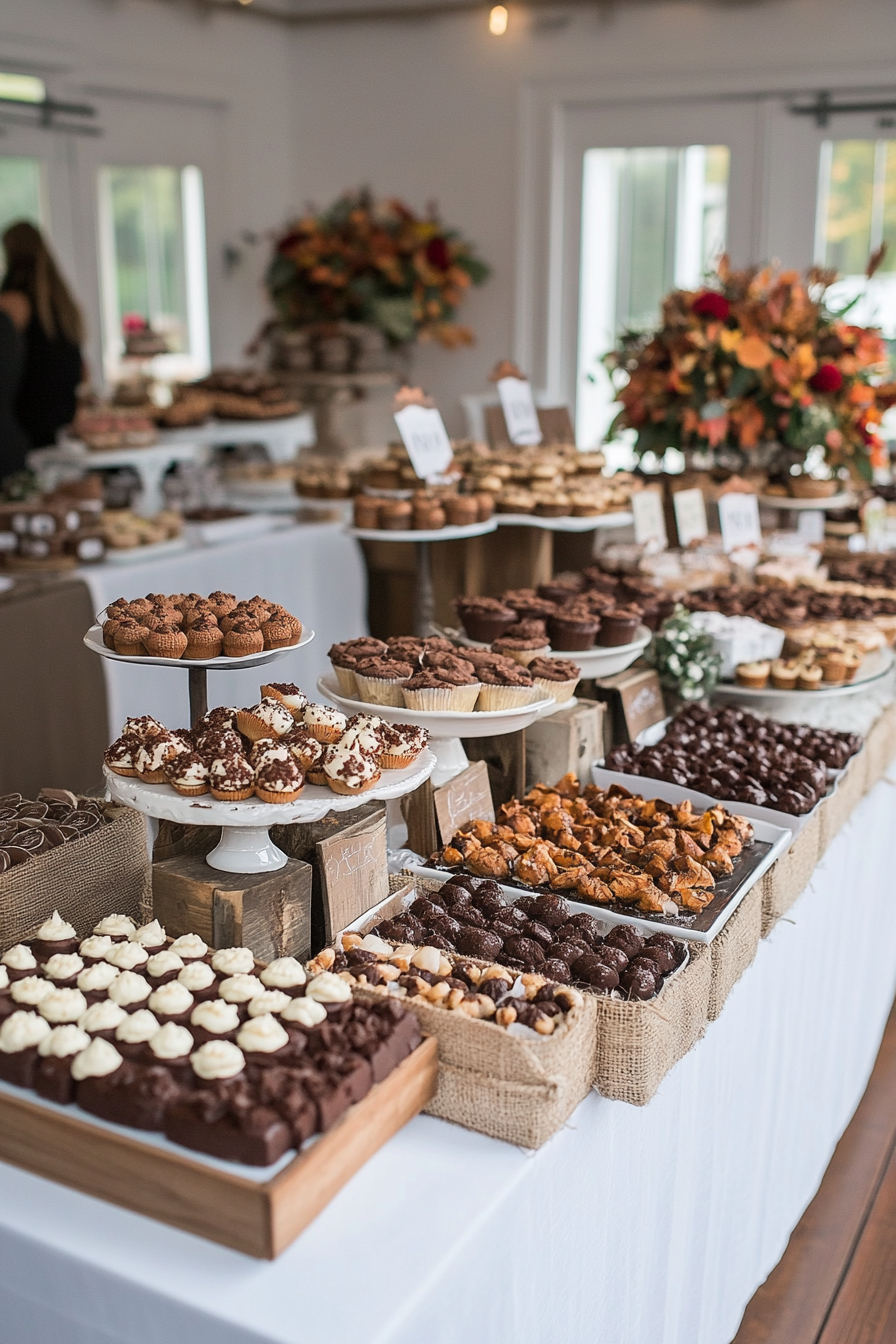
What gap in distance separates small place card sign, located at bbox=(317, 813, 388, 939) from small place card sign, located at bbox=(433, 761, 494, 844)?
Result: 165mm

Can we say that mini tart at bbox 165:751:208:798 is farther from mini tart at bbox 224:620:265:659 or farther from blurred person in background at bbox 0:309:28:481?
blurred person in background at bbox 0:309:28:481

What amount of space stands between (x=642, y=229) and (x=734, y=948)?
5552 millimetres

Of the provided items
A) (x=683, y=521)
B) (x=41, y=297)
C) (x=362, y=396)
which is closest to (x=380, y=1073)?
(x=683, y=521)

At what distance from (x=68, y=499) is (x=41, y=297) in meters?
1.31

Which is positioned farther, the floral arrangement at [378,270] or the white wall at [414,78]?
the floral arrangement at [378,270]

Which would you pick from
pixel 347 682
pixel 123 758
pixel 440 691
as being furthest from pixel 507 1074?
pixel 347 682

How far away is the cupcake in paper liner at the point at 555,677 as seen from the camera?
2016 millimetres

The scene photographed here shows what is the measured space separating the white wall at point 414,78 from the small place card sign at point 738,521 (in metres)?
3.41

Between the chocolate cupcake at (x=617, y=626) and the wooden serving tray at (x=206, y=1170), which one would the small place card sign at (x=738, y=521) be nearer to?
the chocolate cupcake at (x=617, y=626)

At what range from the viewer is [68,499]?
3818 mm

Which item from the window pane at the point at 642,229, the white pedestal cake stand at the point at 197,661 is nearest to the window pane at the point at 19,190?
the window pane at the point at 642,229

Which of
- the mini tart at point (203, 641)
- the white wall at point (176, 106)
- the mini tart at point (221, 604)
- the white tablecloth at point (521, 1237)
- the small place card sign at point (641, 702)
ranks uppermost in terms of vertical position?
the white wall at point (176, 106)

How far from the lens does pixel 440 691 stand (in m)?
1.81

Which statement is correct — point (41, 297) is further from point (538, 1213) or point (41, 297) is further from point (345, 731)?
point (538, 1213)
